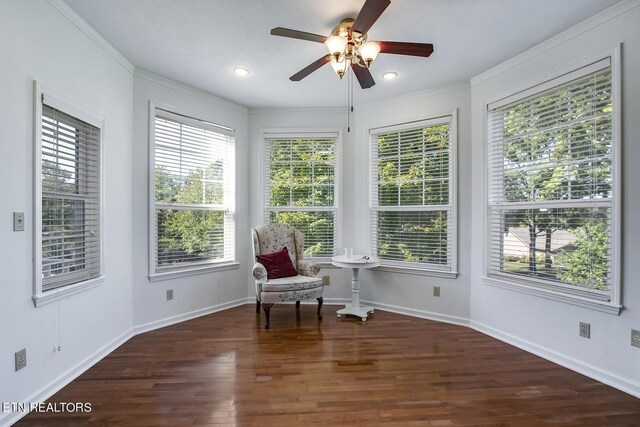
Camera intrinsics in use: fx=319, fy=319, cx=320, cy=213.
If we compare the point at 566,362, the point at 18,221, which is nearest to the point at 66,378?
the point at 18,221

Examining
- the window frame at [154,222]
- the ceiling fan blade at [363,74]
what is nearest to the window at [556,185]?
the ceiling fan blade at [363,74]

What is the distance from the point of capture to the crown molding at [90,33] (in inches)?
89.5

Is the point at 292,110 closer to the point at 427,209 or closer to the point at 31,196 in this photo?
the point at 427,209

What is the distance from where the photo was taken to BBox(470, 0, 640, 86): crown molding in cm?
229

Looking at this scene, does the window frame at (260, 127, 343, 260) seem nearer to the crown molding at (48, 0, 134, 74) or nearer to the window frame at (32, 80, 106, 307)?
the crown molding at (48, 0, 134, 74)

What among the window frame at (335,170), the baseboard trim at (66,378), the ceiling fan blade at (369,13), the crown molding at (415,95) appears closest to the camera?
the ceiling fan blade at (369,13)

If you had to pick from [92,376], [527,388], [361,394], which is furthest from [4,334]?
[527,388]

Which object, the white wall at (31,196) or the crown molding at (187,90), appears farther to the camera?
the crown molding at (187,90)

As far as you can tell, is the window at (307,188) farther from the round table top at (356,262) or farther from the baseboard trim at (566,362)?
the baseboard trim at (566,362)

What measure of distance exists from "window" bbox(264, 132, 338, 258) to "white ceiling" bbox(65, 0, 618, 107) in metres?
0.95

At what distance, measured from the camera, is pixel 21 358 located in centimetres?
195

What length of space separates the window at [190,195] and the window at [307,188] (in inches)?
23.1

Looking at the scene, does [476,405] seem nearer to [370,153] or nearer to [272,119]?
[370,153]

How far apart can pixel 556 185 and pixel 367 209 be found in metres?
2.07
